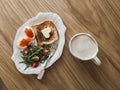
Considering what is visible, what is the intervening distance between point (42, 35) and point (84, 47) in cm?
18

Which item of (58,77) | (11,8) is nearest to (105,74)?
(58,77)

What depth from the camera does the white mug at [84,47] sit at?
3.26 feet

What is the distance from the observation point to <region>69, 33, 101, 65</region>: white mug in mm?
995

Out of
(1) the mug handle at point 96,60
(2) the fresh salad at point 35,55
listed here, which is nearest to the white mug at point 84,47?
(1) the mug handle at point 96,60

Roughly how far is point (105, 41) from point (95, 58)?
0.38 ft

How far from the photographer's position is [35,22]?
1.07 meters

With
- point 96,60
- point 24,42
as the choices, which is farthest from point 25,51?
point 96,60

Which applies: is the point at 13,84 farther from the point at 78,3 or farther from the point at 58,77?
the point at 78,3

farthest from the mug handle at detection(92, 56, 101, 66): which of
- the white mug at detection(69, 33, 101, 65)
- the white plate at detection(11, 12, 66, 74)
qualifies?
the white plate at detection(11, 12, 66, 74)

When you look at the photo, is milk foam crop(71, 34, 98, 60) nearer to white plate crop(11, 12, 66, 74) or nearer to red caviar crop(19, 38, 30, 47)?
white plate crop(11, 12, 66, 74)

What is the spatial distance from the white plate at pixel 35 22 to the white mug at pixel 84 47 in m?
0.06

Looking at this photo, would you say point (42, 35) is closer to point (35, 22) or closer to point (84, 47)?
point (35, 22)

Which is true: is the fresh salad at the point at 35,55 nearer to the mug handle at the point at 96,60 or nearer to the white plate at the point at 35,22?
the white plate at the point at 35,22

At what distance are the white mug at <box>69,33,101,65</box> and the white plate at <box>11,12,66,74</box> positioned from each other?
0.19 ft
